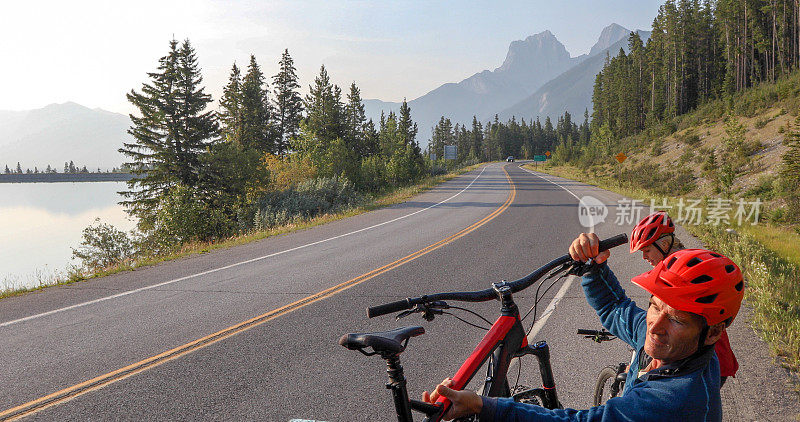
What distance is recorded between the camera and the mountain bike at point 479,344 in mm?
1646

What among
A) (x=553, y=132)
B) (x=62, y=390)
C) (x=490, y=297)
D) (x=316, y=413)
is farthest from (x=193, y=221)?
(x=553, y=132)

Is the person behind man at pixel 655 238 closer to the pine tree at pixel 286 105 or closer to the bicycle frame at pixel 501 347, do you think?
the bicycle frame at pixel 501 347

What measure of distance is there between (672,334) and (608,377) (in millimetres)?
1896

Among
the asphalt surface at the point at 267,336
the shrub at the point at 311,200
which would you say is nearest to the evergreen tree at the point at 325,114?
the shrub at the point at 311,200

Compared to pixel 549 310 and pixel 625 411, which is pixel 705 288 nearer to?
pixel 625 411

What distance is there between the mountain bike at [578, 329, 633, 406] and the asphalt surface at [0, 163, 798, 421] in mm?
771


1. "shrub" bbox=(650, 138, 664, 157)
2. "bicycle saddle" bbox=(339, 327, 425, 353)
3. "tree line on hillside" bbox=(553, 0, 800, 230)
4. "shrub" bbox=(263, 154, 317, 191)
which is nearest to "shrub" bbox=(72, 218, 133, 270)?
"shrub" bbox=(263, 154, 317, 191)

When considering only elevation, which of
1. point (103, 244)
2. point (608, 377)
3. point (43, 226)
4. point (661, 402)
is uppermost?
point (661, 402)

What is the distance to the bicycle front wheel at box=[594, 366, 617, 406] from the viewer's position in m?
3.24

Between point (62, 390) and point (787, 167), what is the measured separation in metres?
28.2

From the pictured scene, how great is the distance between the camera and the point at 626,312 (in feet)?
8.51

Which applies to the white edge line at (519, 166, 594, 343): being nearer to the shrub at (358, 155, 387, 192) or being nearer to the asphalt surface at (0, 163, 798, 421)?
the asphalt surface at (0, 163, 798, 421)

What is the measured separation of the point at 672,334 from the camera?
1616 mm

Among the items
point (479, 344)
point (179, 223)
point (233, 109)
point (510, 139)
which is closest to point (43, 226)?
point (233, 109)
